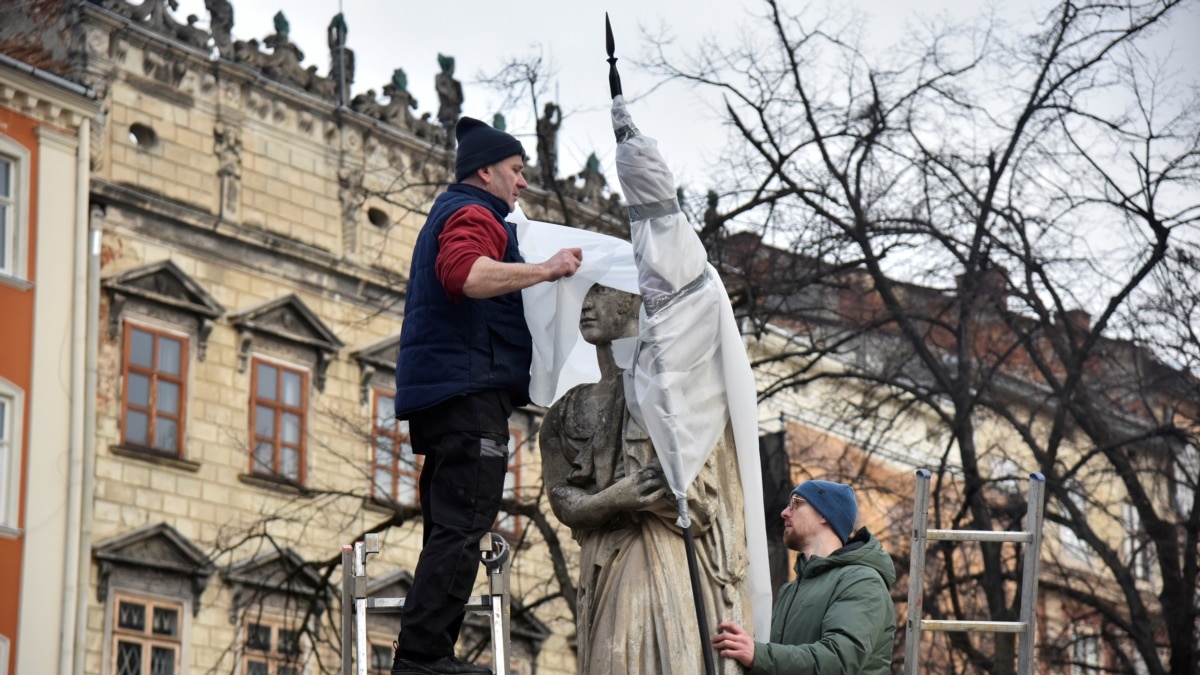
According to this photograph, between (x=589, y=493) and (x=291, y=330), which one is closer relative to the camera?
(x=589, y=493)

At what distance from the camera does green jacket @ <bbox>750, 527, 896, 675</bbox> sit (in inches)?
256

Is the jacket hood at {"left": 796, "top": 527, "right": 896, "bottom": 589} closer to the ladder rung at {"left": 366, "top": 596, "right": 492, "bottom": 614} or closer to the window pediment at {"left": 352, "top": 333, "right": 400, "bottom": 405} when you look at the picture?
the ladder rung at {"left": 366, "top": 596, "right": 492, "bottom": 614}

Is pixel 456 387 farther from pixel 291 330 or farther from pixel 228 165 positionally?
pixel 291 330

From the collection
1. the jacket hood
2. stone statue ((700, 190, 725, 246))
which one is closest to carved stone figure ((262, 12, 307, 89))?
stone statue ((700, 190, 725, 246))

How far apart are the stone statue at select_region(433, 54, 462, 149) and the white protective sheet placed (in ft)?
68.4

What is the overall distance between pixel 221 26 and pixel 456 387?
19317mm

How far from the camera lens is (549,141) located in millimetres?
19781

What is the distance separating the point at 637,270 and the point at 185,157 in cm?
1843

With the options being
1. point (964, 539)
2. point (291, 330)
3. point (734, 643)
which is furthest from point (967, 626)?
point (291, 330)

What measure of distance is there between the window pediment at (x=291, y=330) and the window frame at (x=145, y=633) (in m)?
2.89

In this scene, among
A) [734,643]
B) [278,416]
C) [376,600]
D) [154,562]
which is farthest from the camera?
[278,416]

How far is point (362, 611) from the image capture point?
6.90 metres

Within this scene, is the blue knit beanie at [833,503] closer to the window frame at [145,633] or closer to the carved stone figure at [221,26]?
the window frame at [145,633]

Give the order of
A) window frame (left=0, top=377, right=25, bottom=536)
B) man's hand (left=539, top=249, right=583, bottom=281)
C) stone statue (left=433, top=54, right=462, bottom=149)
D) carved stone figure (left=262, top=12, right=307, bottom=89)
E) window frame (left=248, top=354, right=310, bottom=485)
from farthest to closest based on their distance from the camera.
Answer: stone statue (left=433, top=54, right=462, bottom=149) < carved stone figure (left=262, top=12, right=307, bottom=89) < window frame (left=248, top=354, right=310, bottom=485) < window frame (left=0, top=377, right=25, bottom=536) < man's hand (left=539, top=249, right=583, bottom=281)
